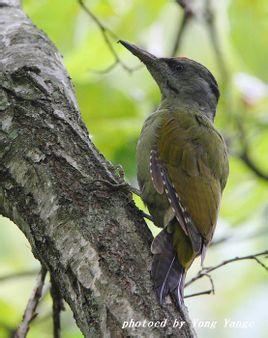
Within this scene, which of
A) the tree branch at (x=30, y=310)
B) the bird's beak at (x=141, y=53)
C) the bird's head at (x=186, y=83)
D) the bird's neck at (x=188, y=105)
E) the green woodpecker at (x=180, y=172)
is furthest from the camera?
the bird's head at (x=186, y=83)

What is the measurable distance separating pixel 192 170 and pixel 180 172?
0.08 metres

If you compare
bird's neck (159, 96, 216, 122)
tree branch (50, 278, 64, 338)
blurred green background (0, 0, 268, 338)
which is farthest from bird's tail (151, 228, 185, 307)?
bird's neck (159, 96, 216, 122)

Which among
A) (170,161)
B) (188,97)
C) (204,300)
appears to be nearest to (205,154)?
(170,161)

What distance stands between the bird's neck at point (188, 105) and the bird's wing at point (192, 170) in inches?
16.7

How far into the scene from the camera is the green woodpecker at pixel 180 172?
3477 mm

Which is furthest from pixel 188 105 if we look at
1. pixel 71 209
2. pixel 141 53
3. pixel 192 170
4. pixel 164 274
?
pixel 164 274

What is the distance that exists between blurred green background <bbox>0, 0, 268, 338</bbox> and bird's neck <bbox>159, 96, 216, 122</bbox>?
97 mm

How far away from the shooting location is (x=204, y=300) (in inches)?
292

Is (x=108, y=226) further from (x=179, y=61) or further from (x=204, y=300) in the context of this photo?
(x=204, y=300)

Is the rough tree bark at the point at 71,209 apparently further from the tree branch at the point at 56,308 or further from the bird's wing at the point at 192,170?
the bird's wing at the point at 192,170

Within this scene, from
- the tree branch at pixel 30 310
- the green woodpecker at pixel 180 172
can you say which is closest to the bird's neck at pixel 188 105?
the green woodpecker at pixel 180 172

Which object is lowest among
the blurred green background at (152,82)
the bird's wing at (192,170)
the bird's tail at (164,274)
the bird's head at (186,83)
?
the bird's tail at (164,274)

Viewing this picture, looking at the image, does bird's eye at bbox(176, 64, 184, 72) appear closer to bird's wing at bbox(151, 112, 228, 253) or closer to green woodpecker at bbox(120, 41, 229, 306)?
green woodpecker at bbox(120, 41, 229, 306)

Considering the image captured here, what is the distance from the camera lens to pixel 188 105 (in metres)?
5.18
